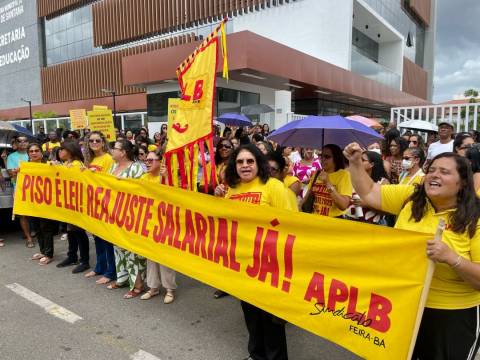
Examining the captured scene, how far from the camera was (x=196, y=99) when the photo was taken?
11.0 ft

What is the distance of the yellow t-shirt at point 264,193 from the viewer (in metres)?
2.89

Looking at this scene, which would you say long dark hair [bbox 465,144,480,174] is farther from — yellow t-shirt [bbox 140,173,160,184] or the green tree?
the green tree

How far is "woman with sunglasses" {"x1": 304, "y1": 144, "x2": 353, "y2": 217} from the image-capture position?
348 centimetres

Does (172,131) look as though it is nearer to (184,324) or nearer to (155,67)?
(184,324)

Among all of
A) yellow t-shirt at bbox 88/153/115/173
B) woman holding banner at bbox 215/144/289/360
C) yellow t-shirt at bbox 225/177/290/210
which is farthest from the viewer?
yellow t-shirt at bbox 88/153/115/173

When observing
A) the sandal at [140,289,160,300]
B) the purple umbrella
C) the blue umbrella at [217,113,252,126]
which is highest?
the blue umbrella at [217,113,252,126]

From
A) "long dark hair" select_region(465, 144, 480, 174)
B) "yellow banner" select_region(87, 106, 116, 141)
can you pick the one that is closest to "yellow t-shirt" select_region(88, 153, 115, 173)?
"long dark hair" select_region(465, 144, 480, 174)

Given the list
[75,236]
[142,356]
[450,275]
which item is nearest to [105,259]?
[75,236]

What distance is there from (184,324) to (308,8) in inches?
766

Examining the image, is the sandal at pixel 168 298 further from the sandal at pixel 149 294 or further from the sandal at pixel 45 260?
the sandal at pixel 45 260

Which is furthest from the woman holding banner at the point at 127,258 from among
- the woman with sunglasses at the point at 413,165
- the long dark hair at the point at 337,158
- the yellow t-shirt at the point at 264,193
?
the woman with sunglasses at the point at 413,165

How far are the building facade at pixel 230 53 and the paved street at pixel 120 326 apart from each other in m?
9.70

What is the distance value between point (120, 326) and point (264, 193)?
183 centimetres

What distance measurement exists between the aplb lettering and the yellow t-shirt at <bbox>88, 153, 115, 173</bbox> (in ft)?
10.6
